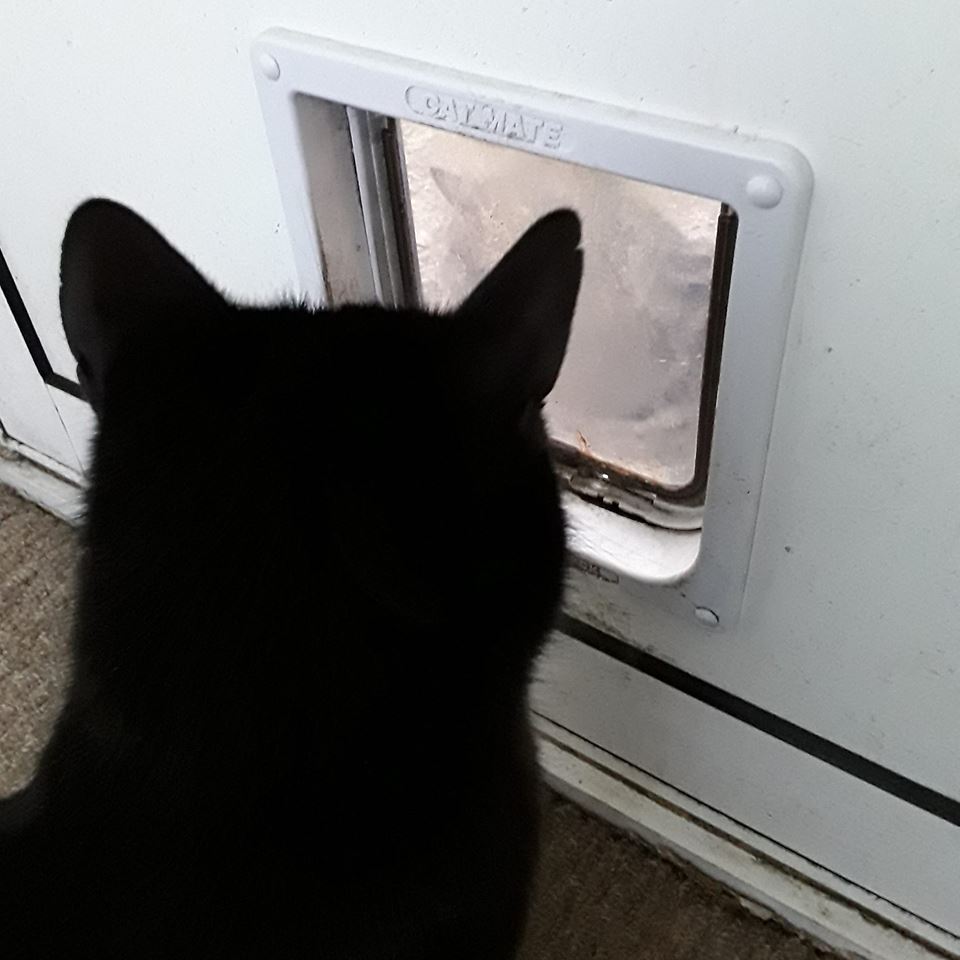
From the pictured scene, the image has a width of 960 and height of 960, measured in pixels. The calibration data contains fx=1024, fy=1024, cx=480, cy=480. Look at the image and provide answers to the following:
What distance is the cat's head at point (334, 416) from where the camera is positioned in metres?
0.40

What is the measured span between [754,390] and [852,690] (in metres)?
0.23

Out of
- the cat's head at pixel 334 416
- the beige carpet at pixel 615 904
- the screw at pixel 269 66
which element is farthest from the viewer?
the beige carpet at pixel 615 904

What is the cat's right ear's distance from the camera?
47cm

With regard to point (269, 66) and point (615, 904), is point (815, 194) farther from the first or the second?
point (615, 904)

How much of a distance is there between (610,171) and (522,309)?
0.12 m

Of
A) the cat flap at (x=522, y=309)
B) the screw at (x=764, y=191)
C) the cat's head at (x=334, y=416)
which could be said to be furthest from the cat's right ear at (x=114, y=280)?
the screw at (x=764, y=191)

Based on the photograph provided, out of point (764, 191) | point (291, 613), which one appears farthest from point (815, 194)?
point (291, 613)

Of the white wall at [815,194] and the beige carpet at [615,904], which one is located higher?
the white wall at [815,194]

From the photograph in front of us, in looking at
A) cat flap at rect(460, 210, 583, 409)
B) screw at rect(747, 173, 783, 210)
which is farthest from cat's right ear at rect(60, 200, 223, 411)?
screw at rect(747, 173, 783, 210)

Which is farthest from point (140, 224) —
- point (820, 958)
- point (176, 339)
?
point (820, 958)

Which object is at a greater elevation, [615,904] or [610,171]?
[610,171]

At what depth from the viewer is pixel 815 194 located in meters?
0.44

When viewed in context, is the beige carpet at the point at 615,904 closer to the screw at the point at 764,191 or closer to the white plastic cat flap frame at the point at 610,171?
the white plastic cat flap frame at the point at 610,171

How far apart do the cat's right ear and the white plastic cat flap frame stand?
0.49 ft
